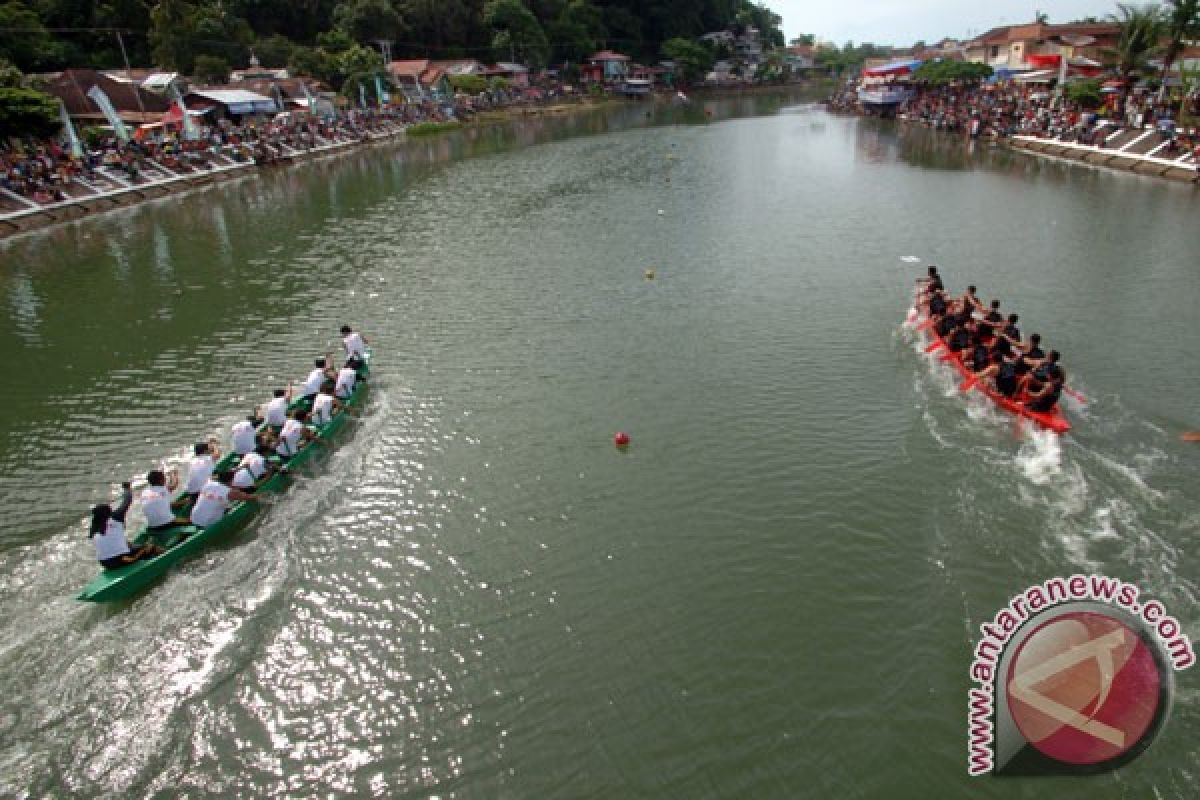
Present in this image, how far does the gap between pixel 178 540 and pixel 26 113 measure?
44389 millimetres

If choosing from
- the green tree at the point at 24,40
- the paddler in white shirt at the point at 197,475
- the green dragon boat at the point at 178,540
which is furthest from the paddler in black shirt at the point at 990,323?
the green tree at the point at 24,40

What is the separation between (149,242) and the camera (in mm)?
35344

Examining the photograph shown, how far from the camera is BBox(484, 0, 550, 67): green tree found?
358 ft

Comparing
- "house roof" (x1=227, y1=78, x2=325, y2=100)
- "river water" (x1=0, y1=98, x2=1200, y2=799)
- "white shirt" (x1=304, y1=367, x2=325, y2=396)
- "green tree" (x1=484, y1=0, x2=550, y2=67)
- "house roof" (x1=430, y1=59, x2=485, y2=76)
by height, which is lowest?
"river water" (x1=0, y1=98, x2=1200, y2=799)

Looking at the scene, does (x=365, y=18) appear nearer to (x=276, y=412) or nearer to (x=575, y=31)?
(x=575, y=31)

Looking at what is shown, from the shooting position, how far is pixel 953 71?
70000 mm

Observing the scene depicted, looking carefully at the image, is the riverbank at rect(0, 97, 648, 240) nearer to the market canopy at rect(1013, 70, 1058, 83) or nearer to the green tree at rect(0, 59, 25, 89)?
the green tree at rect(0, 59, 25, 89)

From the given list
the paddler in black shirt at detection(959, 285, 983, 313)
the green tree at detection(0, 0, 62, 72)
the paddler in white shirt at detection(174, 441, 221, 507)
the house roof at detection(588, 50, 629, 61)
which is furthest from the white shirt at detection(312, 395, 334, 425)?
the house roof at detection(588, 50, 629, 61)

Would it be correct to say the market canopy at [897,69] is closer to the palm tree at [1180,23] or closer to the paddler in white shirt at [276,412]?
the palm tree at [1180,23]

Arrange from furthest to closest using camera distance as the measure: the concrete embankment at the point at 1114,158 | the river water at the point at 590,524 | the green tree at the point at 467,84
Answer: the green tree at the point at 467,84, the concrete embankment at the point at 1114,158, the river water at the point at 590,524

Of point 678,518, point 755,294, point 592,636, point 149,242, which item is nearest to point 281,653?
point 592,636

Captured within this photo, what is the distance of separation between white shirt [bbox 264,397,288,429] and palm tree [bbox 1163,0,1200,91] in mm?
55971

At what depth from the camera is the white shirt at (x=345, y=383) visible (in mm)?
17141

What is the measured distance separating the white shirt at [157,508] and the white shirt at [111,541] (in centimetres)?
78
